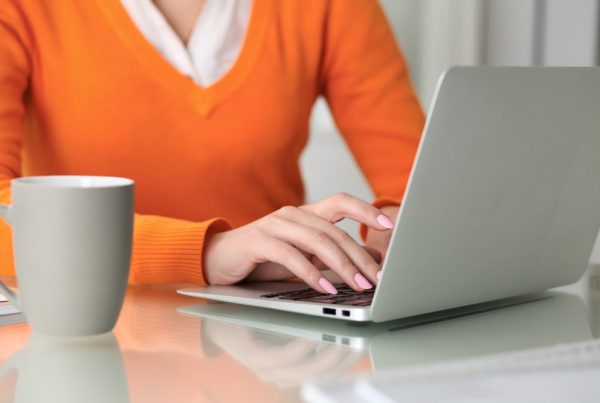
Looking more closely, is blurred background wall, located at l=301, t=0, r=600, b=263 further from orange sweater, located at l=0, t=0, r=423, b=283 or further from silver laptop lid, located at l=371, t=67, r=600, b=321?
silver laptop lid, located at l=371, t=67, r=600, b=321

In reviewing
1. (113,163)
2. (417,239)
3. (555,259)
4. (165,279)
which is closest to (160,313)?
(165,279)

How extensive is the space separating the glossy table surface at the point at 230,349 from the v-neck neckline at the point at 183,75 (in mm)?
567

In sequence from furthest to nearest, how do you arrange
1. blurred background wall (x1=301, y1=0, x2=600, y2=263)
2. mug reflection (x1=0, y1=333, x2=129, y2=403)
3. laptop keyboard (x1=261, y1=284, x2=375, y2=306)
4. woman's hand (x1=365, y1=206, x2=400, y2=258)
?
blurred background wall (x1=301, y1=0, x2=600, y2=263)
woman's hand (x1=365, y1=206, x2=400, y2=258)
laptop keyboard (x1=261, y1=284, x2=375, y2=306)
mug reflection (x1=0, y1=333, x2=129, y2=403)

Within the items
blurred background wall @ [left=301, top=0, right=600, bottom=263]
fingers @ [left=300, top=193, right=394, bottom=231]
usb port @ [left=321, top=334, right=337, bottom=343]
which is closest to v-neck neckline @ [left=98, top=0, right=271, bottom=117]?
fingers @ [left=300, top=193, right=394, bottom=231]

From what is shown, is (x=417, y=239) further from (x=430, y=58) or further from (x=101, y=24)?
(x=430, y=58)

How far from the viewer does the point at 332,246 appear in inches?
35.7

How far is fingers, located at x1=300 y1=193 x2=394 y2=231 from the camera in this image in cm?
91

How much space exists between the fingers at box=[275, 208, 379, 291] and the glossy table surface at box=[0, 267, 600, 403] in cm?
7

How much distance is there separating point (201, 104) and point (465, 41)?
1490 mm

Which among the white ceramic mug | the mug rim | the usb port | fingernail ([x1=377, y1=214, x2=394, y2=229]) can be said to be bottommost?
the usb port

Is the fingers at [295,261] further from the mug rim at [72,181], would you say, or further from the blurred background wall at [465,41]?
the blurred background wall at [465,41]

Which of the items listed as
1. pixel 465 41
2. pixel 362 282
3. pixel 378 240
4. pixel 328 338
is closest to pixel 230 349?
pixel 328 338

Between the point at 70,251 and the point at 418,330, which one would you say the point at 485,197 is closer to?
the point at 418,330

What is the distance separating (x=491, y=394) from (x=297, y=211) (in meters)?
0.44
